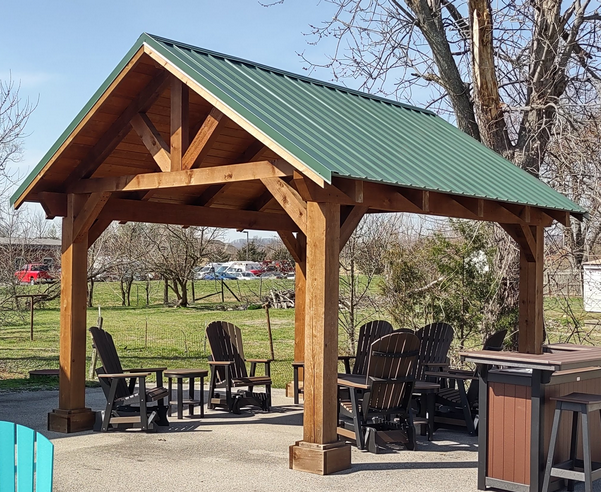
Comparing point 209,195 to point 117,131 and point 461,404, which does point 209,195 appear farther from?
point 461,404

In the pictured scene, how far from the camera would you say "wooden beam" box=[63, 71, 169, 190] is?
8070 millimetres

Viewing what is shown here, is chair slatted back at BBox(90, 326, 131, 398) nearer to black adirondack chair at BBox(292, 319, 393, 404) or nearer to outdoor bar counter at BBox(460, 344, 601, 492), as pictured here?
black adirondack chair at BBox(292, 319, 393, 404)

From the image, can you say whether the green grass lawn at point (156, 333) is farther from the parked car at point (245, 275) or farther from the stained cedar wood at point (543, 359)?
the stained cedar wood at point (543, 359)

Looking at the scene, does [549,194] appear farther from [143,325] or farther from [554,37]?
[143,325]

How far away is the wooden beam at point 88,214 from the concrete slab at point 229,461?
2182mm

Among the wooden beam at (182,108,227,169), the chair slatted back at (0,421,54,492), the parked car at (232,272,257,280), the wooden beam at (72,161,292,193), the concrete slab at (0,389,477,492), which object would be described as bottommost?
the concrete slab at (0,389,477,492)

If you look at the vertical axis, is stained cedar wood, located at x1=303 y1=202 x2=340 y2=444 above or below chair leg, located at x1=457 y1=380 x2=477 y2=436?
above

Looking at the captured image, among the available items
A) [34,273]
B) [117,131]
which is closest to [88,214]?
[117,131]

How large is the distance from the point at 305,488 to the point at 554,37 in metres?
9.31

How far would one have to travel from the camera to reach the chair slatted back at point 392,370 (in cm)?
777

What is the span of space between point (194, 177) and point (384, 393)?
9.26 ft

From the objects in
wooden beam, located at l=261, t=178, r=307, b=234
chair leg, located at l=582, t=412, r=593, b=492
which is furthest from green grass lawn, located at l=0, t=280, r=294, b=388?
chair leg, located at l=582, t=412, r=593, b=492

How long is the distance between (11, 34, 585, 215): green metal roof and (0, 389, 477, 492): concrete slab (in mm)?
2506

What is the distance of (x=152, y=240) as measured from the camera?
27.8m
